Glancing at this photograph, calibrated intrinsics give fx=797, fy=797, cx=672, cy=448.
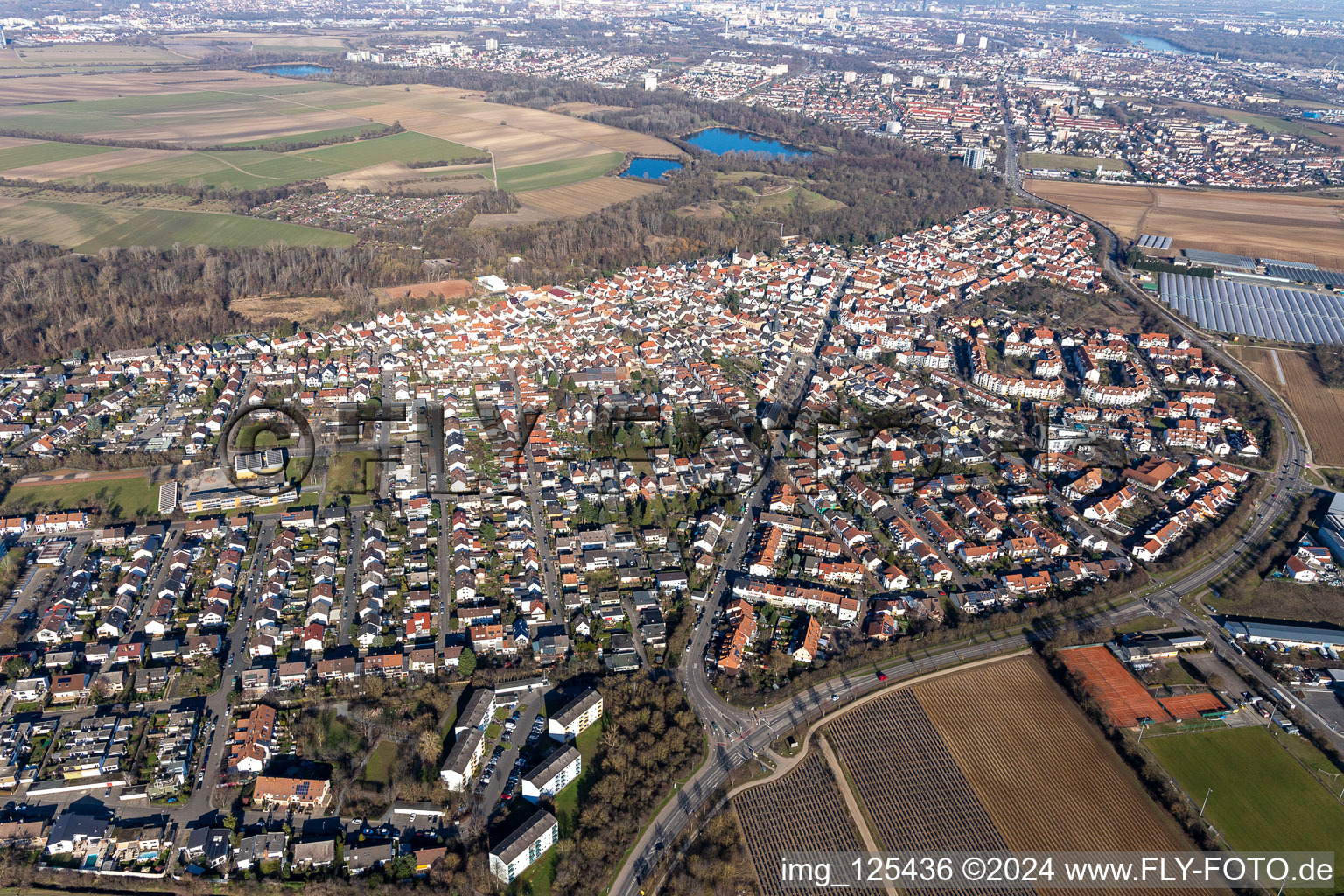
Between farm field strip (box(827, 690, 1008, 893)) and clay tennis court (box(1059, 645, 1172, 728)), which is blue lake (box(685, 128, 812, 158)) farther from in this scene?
farm field strip (box(827, 690, 1008, 893))

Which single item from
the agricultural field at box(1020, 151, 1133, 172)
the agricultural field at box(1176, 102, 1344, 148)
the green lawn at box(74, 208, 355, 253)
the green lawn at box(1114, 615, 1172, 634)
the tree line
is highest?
the agricultural field at box(1176, 102, 1344, 148)

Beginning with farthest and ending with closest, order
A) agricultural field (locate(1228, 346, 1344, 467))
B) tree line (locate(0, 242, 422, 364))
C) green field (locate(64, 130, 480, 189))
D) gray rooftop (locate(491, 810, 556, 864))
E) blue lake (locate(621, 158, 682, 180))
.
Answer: blue lake (locate(621, 158, 682, 180)) → green field (locate(64, 130, 480, 189)) → tree line (locate(0, 242, 422, 364)) → agricultural field (locate(1228, 346, 1344, 467)) → gray rooftop (locate(491, 810, 556, 864))

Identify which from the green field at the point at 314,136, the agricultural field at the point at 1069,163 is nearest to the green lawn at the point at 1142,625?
the agricultural field at the point at 1069,163

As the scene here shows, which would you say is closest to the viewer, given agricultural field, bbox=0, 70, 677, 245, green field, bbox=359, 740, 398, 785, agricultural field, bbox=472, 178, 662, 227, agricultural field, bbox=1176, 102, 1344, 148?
green field, bbox=359, 740, 398, 785

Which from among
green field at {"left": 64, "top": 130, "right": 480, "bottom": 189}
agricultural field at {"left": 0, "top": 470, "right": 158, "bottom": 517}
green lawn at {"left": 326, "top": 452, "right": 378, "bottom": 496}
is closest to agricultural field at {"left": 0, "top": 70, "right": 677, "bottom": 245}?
green field at {"left": 64, "top": 130, "right": 480, "bottom": 189}

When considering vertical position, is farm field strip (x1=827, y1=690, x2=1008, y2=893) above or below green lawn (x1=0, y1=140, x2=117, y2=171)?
below

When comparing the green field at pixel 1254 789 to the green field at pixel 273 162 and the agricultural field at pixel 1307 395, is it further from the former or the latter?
the green field at pixel 273 162

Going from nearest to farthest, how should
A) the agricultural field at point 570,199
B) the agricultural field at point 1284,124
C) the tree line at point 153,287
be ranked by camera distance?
1. the tree line at point 153,287
2. the agricultural field at point 570,199
3. the agricultural field at point 1284,124

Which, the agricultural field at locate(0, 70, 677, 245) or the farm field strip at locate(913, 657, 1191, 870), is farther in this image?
the agricultural field at locate(0, 70, 677, 245)
